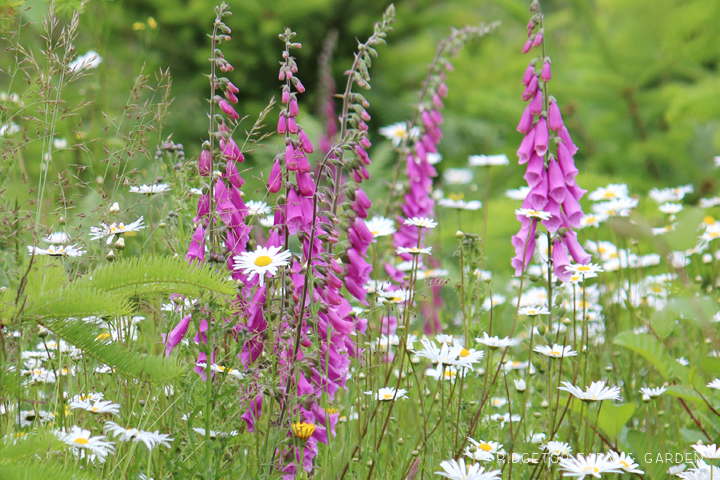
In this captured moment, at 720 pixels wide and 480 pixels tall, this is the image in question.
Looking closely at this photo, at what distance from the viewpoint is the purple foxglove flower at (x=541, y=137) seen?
2.10 metres

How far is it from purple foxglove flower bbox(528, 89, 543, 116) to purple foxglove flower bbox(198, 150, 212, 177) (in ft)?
3.55

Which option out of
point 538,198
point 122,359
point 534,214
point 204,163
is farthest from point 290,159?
point 538,198

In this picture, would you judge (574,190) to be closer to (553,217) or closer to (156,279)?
(553,217)

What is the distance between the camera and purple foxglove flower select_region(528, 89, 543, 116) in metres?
2.10

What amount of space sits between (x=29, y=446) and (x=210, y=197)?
69 cm

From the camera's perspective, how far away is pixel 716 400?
6.04 feet

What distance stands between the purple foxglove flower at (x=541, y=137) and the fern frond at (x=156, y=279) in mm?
1243

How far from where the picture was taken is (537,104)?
2.11 m

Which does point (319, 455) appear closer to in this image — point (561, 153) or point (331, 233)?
point (331, 233)

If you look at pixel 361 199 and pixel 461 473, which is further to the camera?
pixel 361 199

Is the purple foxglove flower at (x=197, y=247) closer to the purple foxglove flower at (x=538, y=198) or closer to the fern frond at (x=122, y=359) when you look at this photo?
the fern frond at (x=122, y=359)

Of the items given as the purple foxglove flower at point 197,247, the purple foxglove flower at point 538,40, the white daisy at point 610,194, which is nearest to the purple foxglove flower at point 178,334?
the purple foxglove flower at point 197,247

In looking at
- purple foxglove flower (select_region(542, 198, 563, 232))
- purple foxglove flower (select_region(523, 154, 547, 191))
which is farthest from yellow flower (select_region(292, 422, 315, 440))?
purple foxglove flower (select_region(523, 154, 547, 191))

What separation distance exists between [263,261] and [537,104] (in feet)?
3.77
